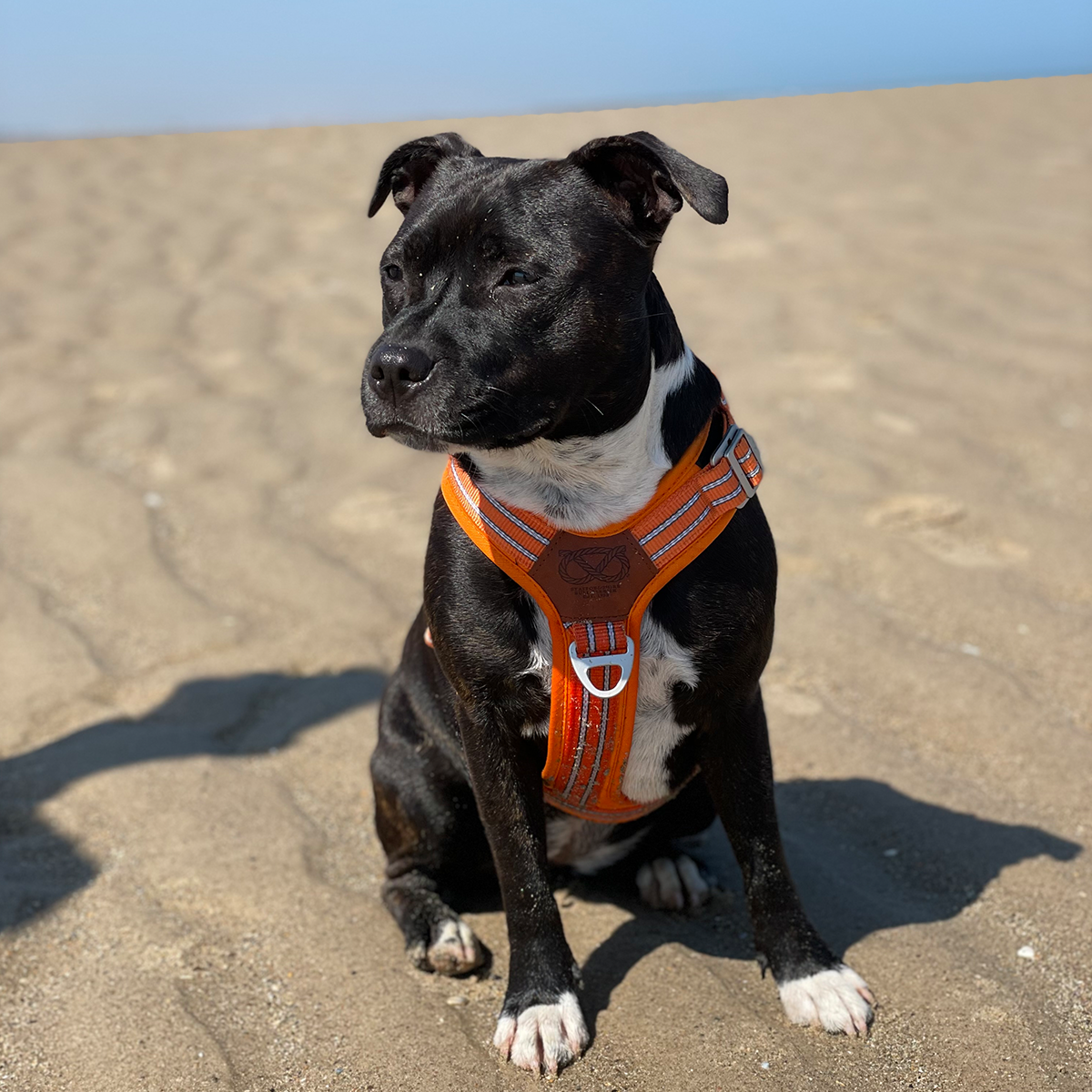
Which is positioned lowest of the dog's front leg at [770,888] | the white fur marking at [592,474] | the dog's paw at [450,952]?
the dog's paw at [450,952]

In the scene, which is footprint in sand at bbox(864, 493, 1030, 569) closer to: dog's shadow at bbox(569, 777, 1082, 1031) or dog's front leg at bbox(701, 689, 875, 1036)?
dog's shadow at bbox(569, 777, 1082, 1031)

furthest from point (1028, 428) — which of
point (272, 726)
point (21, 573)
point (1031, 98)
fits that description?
point (1031, 98)

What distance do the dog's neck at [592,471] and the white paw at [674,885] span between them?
3.59 feet

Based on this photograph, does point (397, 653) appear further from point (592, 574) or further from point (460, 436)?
point (460, 436)

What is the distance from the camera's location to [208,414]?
6.20 m

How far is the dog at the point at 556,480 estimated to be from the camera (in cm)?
225

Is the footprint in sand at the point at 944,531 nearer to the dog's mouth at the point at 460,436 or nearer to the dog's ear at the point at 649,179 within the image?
the dog's ear at the point at 649,179

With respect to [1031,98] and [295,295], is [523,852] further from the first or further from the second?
[1031,98]

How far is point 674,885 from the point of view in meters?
3.00

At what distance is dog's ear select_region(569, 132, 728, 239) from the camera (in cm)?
224

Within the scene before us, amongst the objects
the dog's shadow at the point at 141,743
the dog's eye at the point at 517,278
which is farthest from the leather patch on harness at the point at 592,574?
the dog's shadow at the point at 141,743

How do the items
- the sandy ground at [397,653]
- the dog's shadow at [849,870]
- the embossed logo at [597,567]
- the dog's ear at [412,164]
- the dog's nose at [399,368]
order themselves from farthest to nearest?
the dog's shadow at [849,870]
the dog's ear at [412,164]
the sandy ground at [397,653]
the embossed logo at [597,567]
the dog's nose at [399,368]

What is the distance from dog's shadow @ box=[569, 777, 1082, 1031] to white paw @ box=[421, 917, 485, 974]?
0.27 meters

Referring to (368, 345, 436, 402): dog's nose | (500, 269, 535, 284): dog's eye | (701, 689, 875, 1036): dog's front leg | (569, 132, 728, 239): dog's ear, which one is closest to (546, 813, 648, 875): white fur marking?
(701, 689, 875, 1036): dog's front leg
